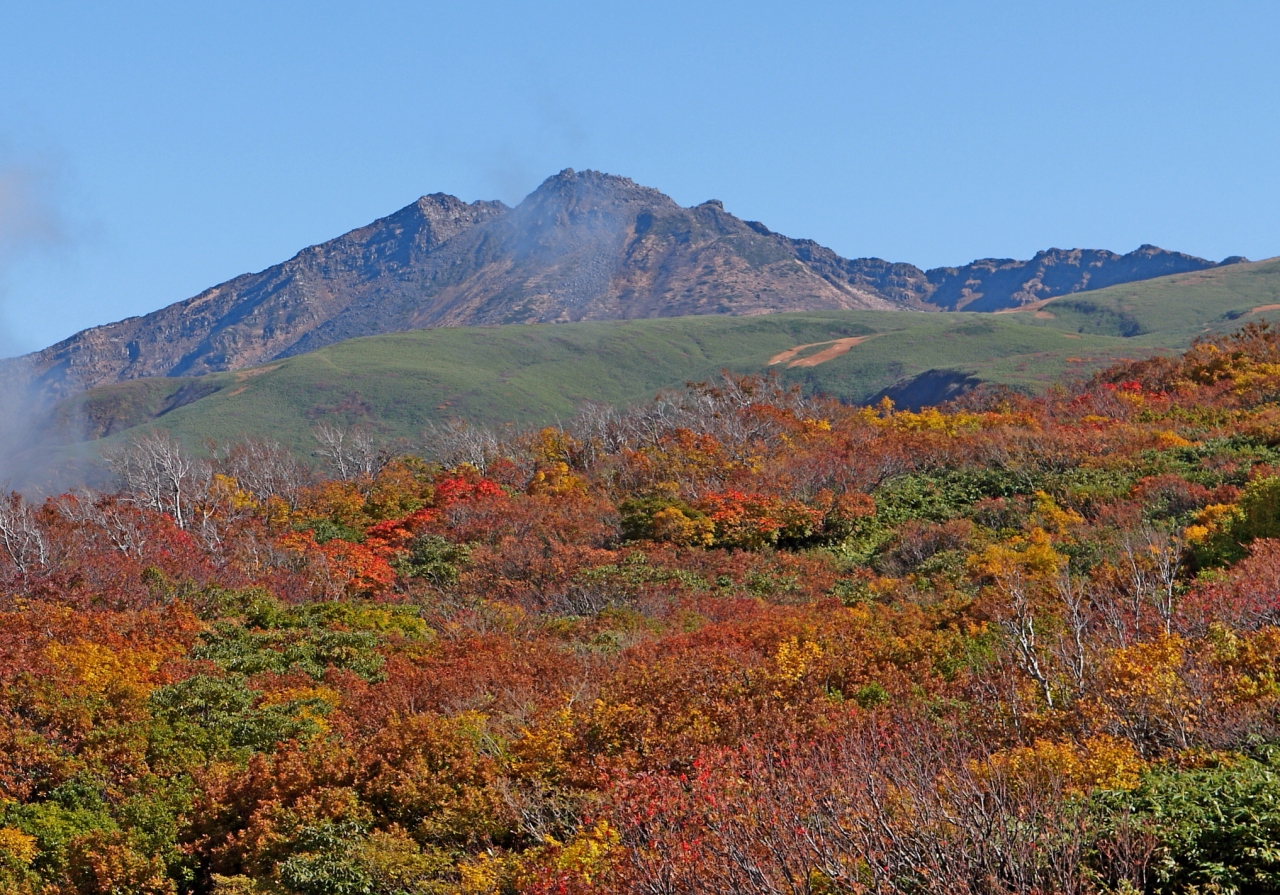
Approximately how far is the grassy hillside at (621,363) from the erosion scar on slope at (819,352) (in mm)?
824

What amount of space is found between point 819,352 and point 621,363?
2984 cm

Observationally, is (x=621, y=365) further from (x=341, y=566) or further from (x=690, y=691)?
(x=690, y=691)

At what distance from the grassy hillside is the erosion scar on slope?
0.82 metres

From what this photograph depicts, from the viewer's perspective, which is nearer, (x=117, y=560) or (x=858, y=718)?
(x=858, y=718)

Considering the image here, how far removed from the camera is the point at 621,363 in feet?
577

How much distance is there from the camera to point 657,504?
117 feet

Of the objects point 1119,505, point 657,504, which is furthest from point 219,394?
point 1119,505

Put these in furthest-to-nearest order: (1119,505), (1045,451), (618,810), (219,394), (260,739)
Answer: (219,394)
(1045,451)
(1119,505)
(260,739)
(618,810)

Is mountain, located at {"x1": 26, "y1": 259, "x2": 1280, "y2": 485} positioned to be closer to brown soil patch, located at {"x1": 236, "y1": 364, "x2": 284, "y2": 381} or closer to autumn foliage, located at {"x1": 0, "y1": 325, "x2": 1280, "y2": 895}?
brown soil patch, located at {"x1": 236, "y1": 364, "x2": 284, "y2": 381}

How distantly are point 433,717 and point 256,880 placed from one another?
8.71 feet

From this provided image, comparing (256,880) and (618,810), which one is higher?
(618,810)

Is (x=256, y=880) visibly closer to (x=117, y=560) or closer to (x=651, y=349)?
(x=117, y=560)

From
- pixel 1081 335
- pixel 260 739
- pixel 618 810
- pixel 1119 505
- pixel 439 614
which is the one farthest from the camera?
pixel 1081 335

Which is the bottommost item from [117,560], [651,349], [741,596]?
[741,596]
